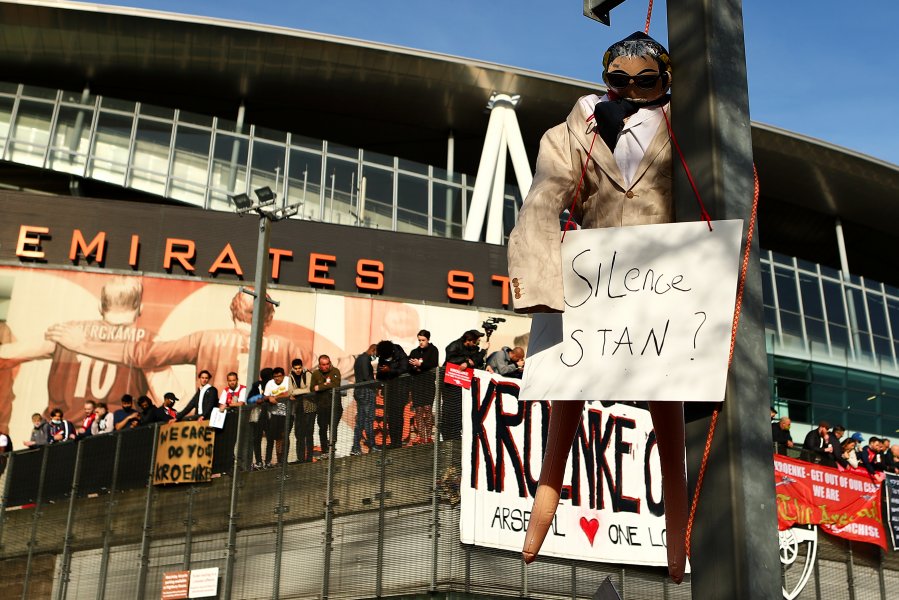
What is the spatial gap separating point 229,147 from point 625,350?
1548 inches

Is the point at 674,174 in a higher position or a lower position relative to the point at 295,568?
lower

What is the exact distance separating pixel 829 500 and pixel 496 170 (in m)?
23.3

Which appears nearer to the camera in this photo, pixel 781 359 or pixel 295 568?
pixel 295 568

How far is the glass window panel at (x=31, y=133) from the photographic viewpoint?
133 ft

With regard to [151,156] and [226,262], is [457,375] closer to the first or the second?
[226,262]

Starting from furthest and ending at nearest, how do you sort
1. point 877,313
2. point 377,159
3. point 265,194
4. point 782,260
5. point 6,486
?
point 877,313, point 782,260, point 377,159, point 265,194, point 6,486

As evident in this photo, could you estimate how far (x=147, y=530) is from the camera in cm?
2008

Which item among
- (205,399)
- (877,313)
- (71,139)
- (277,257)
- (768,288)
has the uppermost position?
(71,139)

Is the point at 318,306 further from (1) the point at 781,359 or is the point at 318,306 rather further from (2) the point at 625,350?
(2) the point at 625,350

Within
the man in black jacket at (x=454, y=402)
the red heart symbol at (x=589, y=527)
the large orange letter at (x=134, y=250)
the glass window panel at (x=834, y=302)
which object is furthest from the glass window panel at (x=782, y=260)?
the man in black jacket at (x=454, y=402)

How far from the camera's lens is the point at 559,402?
13.1 feet

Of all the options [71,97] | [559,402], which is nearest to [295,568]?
[559,402]

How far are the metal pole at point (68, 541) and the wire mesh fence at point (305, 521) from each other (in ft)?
0.09

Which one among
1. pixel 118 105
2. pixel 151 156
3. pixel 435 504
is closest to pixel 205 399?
pixel 435 504
